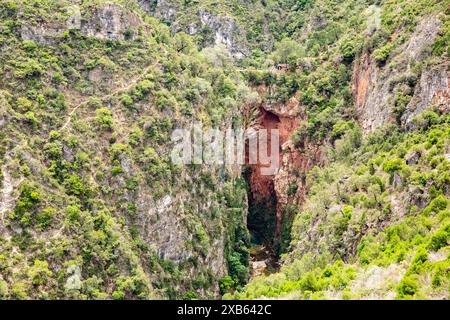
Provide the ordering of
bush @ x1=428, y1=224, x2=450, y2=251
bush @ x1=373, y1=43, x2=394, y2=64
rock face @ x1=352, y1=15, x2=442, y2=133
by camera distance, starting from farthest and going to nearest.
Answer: bush @ x1=373, y1=43, x2=394, y2=64 → rock face @ x1=352, y1=15, x2=442, y2=133 → bush @ x1=428, y1=224, x2=450, y2=251

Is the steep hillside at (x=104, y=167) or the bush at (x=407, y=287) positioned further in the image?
the steep hillside at (x=104, y=167)

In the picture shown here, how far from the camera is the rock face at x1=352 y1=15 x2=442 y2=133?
4981cm

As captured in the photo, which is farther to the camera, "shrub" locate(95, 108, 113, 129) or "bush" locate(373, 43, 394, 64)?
"bush" locate(373, 43, 394, 64)

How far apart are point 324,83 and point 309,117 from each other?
5140 mm

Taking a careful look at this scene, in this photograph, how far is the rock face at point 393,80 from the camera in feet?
163

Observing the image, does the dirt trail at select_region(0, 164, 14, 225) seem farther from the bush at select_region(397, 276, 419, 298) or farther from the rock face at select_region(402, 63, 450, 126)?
the rock face at select_region(402, 63, 450, 126)

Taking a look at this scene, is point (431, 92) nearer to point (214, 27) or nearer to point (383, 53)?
point (383, 53)

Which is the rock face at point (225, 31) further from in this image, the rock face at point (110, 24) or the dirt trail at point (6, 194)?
the dirt trail at point (6, 194)

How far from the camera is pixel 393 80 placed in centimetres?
5581

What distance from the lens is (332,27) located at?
3194 inches

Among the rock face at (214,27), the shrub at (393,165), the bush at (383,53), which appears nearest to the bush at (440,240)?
the shrub at (393,165)

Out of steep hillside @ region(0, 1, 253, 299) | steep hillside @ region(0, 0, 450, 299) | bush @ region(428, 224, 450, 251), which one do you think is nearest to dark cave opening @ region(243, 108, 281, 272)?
steep hillside @ region(0, 0, 450, 299)
